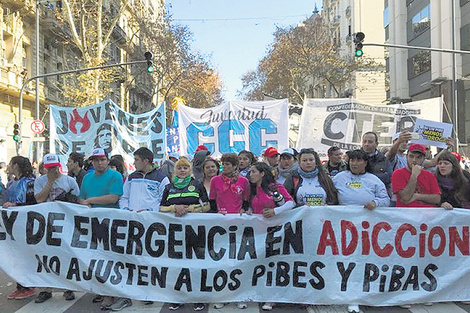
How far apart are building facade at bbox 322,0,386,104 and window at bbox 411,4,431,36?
735 cm

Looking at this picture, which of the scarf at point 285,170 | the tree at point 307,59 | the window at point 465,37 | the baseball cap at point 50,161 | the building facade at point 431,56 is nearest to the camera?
the baseball cap at point 50,161

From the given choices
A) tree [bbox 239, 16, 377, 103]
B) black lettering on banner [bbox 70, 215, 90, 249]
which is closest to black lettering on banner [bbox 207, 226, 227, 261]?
black lettering on banner [bbox 70, 215, 90, 249]

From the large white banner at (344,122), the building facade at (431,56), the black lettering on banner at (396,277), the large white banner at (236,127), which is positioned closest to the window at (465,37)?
the building facade at (431,56)

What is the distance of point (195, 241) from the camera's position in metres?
5.44

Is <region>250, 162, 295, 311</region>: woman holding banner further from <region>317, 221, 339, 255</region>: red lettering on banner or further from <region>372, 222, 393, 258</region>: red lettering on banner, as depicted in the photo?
<region>372, 222, 393, 258</region>: red lettering on banner

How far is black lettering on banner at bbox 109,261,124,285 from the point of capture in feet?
17.7

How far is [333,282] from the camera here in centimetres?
523

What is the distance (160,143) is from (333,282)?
7.35 m

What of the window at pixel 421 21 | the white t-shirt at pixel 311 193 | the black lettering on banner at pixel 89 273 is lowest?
the black lettering on banner at pixel 89 273

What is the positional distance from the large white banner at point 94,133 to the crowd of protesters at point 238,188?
17.5ft

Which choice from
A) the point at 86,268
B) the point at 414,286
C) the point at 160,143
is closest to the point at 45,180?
the point at 86,268

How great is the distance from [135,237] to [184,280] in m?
0.72

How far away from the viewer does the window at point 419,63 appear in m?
33.0

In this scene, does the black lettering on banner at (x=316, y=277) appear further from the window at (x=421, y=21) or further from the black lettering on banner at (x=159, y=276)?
the window at (x=421, y=21)
